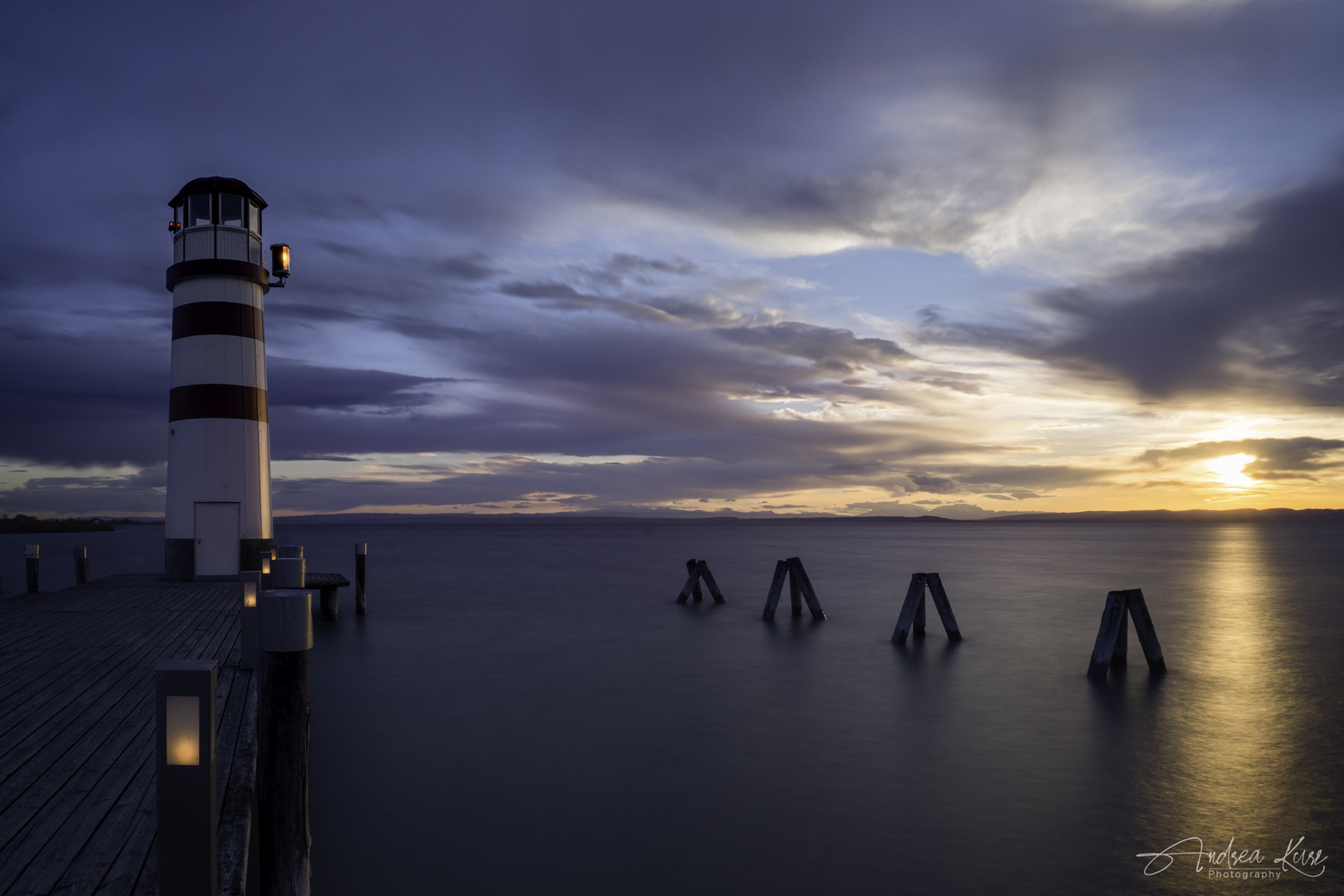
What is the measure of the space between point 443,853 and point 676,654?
9.75 metres

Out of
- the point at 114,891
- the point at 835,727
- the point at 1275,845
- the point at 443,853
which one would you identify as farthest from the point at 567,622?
→ the point at 114,891

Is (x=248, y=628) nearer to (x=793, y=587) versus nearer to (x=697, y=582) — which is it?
(x=793, y=587)

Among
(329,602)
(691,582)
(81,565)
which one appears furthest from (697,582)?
(81,565)

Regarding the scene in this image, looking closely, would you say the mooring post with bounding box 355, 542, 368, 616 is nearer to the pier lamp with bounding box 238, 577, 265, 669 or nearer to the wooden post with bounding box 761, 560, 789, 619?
the wooden post with bounding box 761, 560, 789, 619

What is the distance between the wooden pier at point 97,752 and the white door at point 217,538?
5.17m

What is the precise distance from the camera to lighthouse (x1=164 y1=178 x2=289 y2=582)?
52.6 feet

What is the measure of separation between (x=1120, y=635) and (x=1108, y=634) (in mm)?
569

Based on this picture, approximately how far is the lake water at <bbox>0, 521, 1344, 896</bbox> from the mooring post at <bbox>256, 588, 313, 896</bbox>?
1919mm

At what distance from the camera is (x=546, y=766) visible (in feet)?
29.4

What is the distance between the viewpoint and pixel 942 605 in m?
16.8

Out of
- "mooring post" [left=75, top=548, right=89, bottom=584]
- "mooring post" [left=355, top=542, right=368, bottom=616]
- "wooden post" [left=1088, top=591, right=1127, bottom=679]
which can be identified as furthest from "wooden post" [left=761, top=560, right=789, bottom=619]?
"mooring post" [left=75, top=548, right=89, bottom=584]

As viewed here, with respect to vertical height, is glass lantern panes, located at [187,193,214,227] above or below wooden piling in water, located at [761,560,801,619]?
above

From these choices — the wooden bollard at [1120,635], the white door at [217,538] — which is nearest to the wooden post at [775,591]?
the wooden bollard at [1120,635]

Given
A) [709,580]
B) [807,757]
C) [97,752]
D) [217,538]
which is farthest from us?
[709,580]
